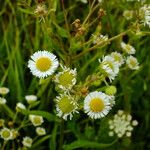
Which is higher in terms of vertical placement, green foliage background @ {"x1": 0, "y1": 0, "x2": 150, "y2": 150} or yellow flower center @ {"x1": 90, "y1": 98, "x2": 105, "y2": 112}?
green foliage background @ {"x1": 0, "y1": 0, "x2": 150, "y2": 150}

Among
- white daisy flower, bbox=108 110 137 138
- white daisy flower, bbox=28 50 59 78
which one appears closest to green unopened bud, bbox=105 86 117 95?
white daisy flower, bbox=28 50 59 78

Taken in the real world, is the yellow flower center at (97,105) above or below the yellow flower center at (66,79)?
below

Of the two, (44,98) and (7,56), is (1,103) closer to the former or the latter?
(44,98)

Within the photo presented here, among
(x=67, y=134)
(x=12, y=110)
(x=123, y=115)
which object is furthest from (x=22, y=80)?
(x=123, y=115)

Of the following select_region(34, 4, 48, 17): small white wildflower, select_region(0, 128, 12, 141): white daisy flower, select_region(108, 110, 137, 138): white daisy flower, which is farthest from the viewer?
select_region(108, 110, 137, 138): white daisy flower

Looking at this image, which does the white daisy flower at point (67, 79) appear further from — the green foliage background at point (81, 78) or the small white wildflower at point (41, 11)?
the green foliage background at point (81, 78)

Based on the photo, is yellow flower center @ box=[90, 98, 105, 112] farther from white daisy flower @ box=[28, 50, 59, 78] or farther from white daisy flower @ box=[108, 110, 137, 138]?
white daisy flower @ box=[108, 110, 137, 138]

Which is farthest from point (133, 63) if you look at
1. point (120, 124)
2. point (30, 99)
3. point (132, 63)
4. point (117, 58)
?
point (30, 99)

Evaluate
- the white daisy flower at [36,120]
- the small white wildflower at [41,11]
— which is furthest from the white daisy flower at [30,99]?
the small white wildflower at [41,11]
